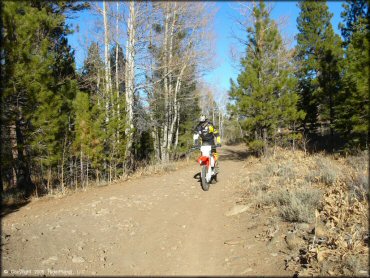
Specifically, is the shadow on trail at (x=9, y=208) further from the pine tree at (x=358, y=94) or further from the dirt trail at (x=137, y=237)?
the pine tree at (x=358, y=94)

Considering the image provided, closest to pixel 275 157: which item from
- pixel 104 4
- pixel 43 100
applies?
pixel 43 100

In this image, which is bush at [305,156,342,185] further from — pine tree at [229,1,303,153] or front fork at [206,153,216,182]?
pine tree at [229,1,303,153]

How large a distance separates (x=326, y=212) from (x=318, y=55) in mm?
19154

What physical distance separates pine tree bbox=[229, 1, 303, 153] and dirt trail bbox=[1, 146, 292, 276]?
6.19 metres

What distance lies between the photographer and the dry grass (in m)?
3.96

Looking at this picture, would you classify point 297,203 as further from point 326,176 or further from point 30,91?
point 30,91

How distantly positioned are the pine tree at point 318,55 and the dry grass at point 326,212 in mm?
13855

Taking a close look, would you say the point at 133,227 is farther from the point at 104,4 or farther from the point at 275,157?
the point at 104,4

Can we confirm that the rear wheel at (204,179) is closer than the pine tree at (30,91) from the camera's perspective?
No

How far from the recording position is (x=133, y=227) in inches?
248

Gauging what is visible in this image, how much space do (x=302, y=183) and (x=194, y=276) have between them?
14.6 feet

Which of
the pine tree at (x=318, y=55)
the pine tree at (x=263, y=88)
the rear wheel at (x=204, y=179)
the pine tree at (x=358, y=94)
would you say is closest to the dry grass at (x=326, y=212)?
the rear wheel at (x=204, y=179)

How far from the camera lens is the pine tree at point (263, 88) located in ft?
45.2

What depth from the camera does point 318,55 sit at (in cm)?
2161
